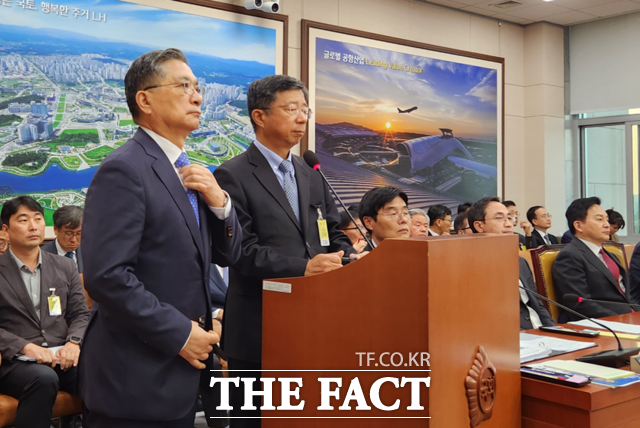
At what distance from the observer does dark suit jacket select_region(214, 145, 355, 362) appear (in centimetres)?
181

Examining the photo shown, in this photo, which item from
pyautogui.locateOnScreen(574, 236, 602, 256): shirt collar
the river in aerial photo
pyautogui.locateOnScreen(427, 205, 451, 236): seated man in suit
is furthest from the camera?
pyautogui.locateOnScreen(427, 205, 451, 236): seated man in suit

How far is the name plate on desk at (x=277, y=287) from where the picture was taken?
1.48 metres

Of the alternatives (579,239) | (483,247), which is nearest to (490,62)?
(579,239)

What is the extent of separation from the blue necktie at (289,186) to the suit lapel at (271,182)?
0.04m

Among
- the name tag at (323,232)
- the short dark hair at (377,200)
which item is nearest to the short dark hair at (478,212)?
the short dark hair at (377,200)

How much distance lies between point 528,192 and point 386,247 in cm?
731

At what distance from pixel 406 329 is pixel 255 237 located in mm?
749

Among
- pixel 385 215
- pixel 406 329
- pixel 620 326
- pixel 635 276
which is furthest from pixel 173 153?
pixel 635 276

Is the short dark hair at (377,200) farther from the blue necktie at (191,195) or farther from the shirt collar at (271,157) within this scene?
the blue necktie at (191,195)

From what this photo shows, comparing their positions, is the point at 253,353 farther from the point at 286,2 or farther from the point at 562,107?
the point at 562,107

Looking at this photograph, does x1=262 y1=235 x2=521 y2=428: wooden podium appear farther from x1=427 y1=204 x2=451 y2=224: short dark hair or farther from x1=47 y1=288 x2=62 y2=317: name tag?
x1=427 y1=204 x2=451 y2=224: short dark hair

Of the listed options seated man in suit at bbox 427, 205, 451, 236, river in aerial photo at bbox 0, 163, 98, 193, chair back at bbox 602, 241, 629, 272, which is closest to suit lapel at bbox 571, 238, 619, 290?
chair back at bbox 602, 241, 629, 272

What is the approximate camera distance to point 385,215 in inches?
96.1

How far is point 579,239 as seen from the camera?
3.67 m
